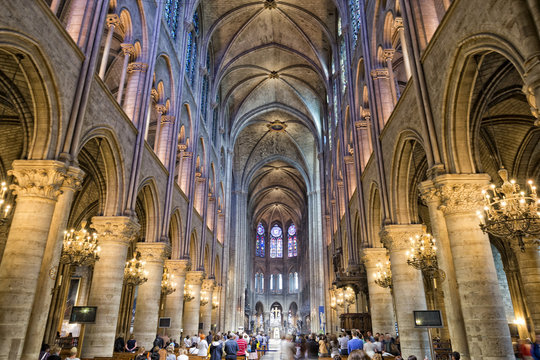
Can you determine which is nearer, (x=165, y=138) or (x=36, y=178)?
(x=36, y=178)

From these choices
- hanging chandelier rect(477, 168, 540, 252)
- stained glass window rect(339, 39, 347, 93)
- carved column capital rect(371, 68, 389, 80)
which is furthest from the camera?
stained glass window rect(339, 39, 347, 93)

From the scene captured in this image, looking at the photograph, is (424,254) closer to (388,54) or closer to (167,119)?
(388,54)

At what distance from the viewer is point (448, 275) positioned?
23.8 ft

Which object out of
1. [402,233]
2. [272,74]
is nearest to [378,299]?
[402,233]

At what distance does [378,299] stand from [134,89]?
11419mm

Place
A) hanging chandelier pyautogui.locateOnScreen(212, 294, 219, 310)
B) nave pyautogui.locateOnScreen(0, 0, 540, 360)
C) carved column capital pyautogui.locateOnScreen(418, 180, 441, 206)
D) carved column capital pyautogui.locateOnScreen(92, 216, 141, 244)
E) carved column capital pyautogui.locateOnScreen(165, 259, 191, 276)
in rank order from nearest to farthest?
1. nave pyautogui.locateOnScreen(0, 0, 540, 360)
2. carved column capital pyautogui.locateOnScreen(418, 180, 441, 206)
3. carved column capital pyautogui.locateOnScreen(92, 216, 141, 244)
4. carved column capital pyautogui.locateOnScreen(165, 259, 191, 276)
5. hanging chandelier pyautogui.locateOnScreen(212, 294, 219, 310)

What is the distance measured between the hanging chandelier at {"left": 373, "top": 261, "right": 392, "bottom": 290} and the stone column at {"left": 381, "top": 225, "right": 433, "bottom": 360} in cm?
208

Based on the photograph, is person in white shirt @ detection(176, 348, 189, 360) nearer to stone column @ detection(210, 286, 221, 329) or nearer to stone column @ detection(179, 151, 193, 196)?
stone column @ detection(179, 151, 193, 196)

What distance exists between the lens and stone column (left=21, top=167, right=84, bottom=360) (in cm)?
688

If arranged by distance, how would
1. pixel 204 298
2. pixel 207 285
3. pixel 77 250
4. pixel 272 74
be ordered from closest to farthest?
1. pixel 77 250
2. pixel 204 298
3. pixel 207 285
4. pixel 272 74

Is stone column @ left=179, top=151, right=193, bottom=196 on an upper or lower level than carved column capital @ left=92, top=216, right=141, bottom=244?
upper

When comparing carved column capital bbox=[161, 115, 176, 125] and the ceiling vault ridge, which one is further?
the ceiling vault ridge

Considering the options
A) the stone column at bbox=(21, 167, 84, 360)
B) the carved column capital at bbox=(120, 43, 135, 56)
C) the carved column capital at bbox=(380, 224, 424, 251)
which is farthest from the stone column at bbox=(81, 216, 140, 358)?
the carved column capital at bbox=(380, 224, 424, 251)

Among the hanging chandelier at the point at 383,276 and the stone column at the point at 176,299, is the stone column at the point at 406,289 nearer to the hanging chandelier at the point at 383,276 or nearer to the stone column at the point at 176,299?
the hanging chandelier at the point at 383,276
